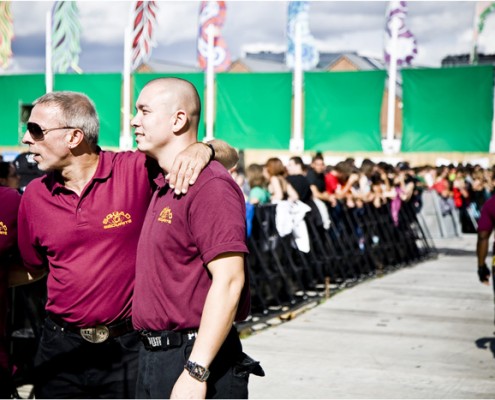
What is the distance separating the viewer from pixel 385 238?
54.8 ft

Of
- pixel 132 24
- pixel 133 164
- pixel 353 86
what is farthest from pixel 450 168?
pixel 133 164

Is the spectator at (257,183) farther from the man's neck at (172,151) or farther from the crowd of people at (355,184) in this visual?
the man's neck at (172,151)

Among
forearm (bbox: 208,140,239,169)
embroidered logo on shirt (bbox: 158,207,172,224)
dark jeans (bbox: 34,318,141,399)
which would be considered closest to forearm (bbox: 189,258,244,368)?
embroidered logo on shirt (bbox: 158,207,172,224)

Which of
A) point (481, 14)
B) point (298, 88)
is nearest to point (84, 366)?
point (298, 88)

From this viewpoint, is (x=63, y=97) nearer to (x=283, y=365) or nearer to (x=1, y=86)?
(x=283, y=365)

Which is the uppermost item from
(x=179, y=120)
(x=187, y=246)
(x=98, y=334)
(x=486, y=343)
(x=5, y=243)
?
(x=179, y=120)

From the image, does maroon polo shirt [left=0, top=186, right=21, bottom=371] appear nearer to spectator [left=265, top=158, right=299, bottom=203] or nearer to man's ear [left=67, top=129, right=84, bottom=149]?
man's ear [left=67, top=129, right=84, bottom=149]

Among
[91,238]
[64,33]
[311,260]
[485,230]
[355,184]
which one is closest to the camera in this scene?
[91,238]

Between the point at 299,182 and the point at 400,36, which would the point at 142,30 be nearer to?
the point at 400,36

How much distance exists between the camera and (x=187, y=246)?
3.23 m

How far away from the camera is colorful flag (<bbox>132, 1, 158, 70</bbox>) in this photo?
22094 millimetres

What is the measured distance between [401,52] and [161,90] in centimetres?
3855

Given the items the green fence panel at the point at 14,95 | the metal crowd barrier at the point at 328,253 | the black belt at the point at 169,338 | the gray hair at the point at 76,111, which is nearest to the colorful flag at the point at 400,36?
the metal crowd barrier at the point at 328,253

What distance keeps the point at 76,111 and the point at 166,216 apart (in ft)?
3.30
